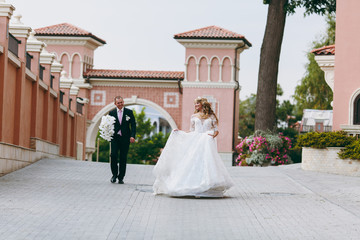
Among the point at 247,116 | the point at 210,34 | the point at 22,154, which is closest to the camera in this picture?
the point at 22,154

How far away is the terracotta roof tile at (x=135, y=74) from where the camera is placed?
149 feet

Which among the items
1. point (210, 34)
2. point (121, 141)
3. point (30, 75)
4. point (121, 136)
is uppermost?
point (210, 34)

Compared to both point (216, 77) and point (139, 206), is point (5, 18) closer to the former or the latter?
point (139, 206)

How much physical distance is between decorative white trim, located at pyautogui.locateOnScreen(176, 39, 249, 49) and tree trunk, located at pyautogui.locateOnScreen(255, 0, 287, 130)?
12892 millimetres

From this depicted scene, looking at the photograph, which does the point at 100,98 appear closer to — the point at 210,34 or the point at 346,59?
the point at 210,34

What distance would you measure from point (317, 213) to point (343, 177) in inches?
333

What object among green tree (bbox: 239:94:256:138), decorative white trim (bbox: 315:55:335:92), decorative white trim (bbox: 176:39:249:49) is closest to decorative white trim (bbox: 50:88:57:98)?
decorative white trim (bbox: 315:55:335:92)

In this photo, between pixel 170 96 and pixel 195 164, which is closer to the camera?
pixel 195 164

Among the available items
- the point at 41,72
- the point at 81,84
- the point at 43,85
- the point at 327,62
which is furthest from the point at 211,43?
the point at 43,85

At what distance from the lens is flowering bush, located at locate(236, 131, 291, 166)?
28891 millimetres

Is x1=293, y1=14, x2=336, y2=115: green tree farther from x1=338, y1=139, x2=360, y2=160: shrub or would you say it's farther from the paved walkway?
the paved walkway

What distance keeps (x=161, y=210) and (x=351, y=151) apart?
1022cm

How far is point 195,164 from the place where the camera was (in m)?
13.6

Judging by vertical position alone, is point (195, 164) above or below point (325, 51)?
below
